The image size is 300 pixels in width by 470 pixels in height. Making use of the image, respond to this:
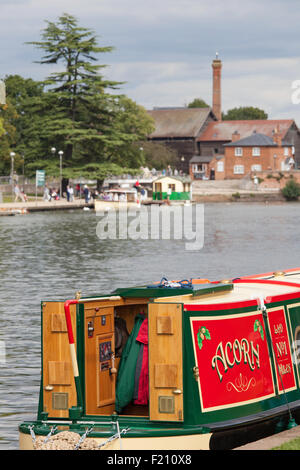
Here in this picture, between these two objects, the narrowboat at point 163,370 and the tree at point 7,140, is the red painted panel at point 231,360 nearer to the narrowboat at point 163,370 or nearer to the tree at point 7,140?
the narrowboat at point 163,370

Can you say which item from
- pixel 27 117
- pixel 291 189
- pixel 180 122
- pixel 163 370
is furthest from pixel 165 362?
pixel 180 122

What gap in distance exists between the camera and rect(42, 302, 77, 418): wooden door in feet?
34.3

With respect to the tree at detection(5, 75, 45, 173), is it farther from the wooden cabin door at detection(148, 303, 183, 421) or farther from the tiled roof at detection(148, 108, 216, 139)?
the wooden cabin door at detection(148, 303, 183, 421)

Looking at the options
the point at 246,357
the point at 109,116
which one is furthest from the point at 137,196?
the point at 246,357

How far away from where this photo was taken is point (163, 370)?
33.2 feet

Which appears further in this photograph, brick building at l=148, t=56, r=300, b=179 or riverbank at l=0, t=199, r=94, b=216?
brick building at l=148, t=56, r=300, b=179

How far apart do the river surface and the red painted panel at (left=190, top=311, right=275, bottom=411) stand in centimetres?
315

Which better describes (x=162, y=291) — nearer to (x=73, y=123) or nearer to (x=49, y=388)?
A: (x=49, y=388)

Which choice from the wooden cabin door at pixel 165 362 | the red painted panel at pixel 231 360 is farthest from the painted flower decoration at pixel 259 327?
the wooden cabin door at pixel 165 362

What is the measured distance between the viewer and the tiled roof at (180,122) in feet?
559

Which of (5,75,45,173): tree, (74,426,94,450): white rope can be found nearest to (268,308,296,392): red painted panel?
(74,426,94,450): white rope

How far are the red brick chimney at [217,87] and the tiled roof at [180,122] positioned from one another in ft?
23.6

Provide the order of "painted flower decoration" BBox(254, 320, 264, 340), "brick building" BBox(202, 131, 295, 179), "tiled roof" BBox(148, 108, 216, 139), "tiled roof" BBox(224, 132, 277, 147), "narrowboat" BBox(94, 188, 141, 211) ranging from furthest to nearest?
"tiled roof" BBox(148, 108, 216, 139) < "brick building" BBox(202, 131, 295, 179) < "tiled roof" BBox(224, 132, 277, 147) < "narrowboat" BBox(94, 188, 141, 211) < "painted flower decoration" BBox(254, 320, 264, 340)

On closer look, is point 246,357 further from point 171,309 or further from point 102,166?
point 102,166
